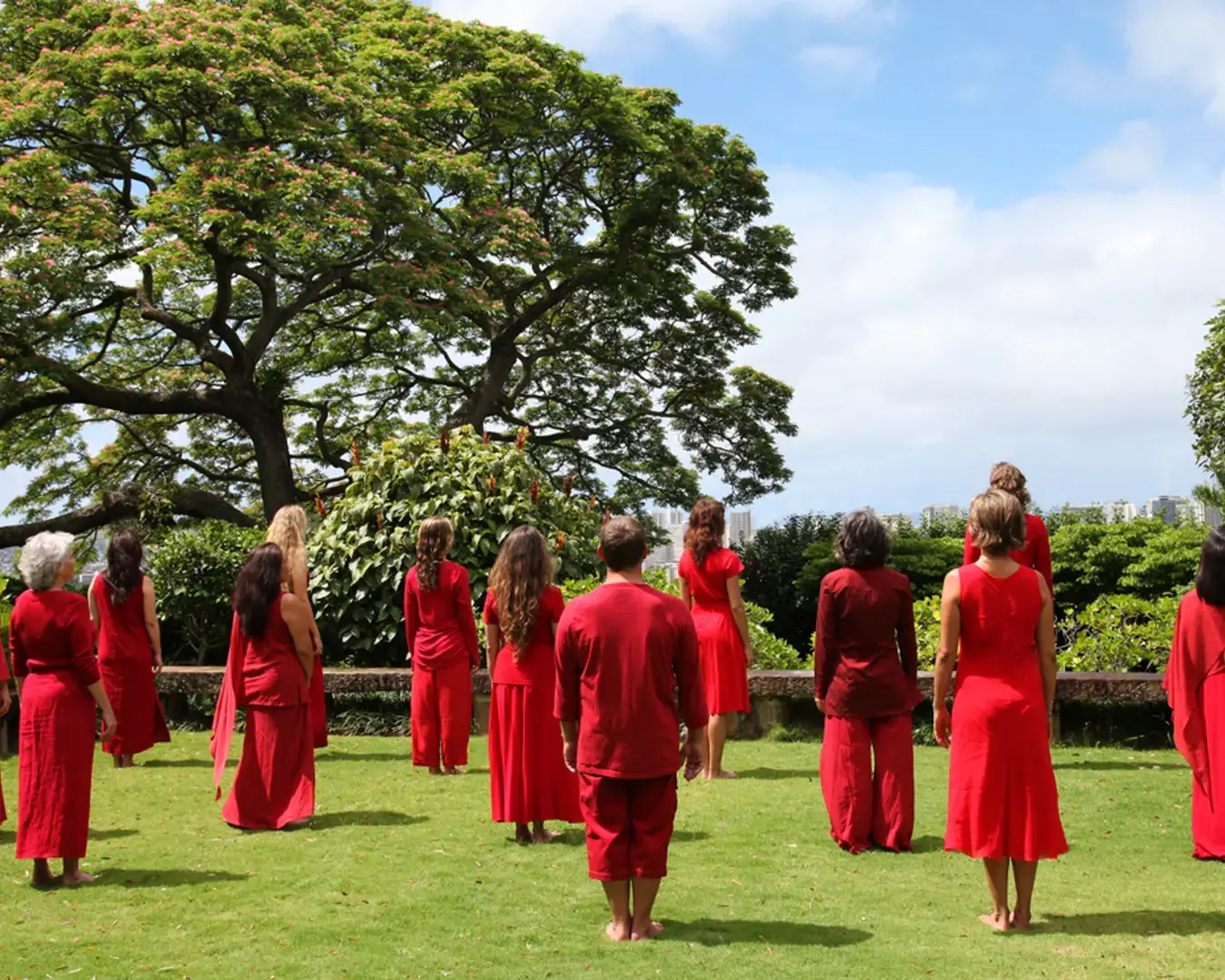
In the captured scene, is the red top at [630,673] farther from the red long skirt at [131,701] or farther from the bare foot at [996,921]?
the red long skirt at [131,701]

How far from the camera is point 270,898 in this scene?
6035 mm

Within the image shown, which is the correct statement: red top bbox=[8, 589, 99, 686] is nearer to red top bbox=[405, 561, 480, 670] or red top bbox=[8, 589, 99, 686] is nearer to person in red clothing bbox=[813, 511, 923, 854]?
red top bbox=[405, 561, 480, 670]

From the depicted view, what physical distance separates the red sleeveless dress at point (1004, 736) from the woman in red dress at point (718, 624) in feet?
10.3

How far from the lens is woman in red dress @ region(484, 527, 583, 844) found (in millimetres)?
6945

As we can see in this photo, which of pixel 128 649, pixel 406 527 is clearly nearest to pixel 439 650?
pixel 128 649

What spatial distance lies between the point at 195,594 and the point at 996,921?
1050 centimetres

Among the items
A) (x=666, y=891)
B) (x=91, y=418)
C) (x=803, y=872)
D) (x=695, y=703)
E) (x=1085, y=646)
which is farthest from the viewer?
(x=91, y=418)

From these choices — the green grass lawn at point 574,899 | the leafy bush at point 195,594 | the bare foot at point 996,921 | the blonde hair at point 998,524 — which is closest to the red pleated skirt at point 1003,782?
the bare foot at point 996,921

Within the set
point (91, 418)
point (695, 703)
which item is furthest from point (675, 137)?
point (695, 703)

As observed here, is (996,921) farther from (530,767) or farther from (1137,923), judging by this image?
(530,767)

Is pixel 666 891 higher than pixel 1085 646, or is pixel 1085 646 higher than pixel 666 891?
pixel 1085 646

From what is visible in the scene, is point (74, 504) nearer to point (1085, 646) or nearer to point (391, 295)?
point (391, 295)

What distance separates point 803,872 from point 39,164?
18.9m

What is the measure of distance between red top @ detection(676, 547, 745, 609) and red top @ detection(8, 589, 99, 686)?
12.4 feet
